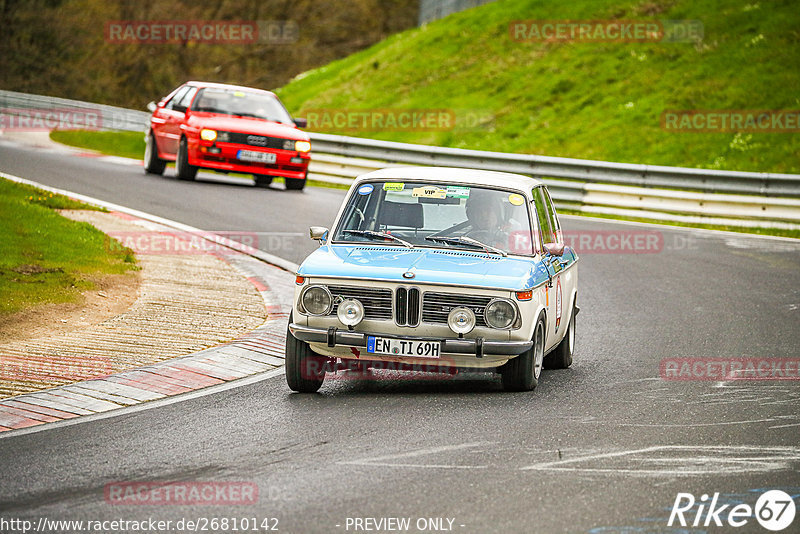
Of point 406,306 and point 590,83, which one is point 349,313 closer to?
point 406,306

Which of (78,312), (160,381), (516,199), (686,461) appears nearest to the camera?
(686,461)

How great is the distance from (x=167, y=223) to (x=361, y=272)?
900 centimetres

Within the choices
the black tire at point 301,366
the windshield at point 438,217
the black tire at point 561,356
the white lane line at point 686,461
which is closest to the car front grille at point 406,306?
the black tire at point 301,366

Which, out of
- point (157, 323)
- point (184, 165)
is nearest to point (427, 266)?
point (157, 323)

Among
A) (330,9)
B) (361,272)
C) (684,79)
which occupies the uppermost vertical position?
(330,9)

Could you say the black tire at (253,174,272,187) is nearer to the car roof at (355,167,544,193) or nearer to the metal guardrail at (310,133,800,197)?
the metal guardrail at (310,133,800,197)

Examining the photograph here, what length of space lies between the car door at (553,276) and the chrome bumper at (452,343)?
0.78 meters

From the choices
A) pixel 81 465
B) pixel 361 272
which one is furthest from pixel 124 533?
pixel 361 272

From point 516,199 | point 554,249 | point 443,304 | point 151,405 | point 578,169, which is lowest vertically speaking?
point 151,405

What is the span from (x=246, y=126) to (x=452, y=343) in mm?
13664

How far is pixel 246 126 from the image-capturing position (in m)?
21.0

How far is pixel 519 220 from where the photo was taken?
9.05m

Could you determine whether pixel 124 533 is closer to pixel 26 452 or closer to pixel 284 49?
pixel 26 452

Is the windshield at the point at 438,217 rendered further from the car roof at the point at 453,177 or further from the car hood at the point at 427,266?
the car hood at the point at 427,266
